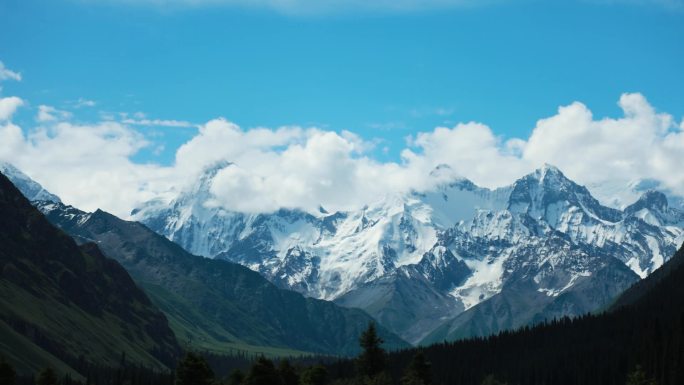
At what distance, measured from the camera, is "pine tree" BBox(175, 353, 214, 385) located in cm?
12162

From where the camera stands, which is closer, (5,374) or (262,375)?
(5,374)

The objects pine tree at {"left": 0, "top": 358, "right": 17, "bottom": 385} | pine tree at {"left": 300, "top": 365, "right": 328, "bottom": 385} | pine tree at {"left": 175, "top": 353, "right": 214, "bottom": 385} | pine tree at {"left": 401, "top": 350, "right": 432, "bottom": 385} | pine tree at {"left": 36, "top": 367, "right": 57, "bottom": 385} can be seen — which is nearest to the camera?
pine tree at {"left": 175, "top": 353, "right": 214, "bottom": 385}

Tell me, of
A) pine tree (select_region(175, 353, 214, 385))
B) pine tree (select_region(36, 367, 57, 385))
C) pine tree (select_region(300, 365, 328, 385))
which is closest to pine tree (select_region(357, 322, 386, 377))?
pine tree (select_region(300, 365, 328, 385))

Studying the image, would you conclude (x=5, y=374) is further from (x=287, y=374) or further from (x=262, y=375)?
(x=287, y=374)

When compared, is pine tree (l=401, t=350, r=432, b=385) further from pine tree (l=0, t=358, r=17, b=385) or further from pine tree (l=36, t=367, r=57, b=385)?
pine tree (l=0, t=358, r=17, b=385)

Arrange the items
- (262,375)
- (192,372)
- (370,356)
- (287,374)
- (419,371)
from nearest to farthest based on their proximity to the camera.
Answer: (192,372) → (262,375) → (287,374) → (419,371) → (370,356)

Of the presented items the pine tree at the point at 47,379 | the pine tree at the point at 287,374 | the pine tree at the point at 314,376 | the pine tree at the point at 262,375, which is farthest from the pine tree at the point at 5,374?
the pine tree at the point at 314,376

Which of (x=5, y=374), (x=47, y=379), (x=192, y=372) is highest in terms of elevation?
(x=5, y=374)

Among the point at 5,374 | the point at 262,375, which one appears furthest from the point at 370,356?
the point at 5,374

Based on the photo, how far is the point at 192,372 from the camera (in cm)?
12169

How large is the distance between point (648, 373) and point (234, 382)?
261 ft

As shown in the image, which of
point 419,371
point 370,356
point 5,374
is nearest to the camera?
point 5,374

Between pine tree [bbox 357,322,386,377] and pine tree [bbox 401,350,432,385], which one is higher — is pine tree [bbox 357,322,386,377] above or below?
above

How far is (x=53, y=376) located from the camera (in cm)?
13950
